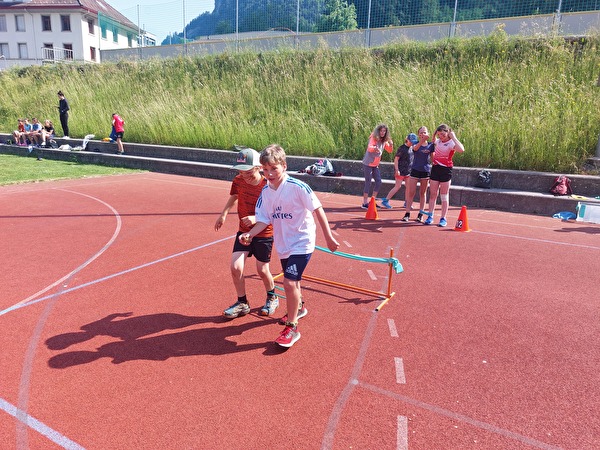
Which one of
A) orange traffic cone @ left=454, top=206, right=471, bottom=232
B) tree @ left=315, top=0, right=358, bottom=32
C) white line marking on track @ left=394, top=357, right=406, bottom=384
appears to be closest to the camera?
white line marking on track @ left=394, top=357, right=406, bottom=384

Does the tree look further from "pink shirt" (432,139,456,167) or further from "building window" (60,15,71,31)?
"building window" (60,15,71,31)

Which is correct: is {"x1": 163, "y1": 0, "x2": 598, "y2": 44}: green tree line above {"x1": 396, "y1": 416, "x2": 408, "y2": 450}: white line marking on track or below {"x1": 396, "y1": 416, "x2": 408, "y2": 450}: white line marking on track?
above

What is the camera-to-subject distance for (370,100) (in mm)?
15297

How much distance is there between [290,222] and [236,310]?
1.35 m

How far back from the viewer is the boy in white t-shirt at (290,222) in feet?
12.3

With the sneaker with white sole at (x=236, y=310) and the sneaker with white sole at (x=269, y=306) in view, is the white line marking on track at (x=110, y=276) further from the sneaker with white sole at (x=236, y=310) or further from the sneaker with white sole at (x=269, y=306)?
the sneaker with white sole at (x=269, y=306)

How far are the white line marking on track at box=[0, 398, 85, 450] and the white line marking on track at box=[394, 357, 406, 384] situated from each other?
2413mm

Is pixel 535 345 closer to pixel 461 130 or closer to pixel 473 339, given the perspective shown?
pixel 473 339

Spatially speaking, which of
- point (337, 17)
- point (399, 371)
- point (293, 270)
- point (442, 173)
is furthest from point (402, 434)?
point (337, 17)

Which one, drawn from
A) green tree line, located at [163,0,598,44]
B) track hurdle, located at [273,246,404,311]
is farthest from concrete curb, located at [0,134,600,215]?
green tree line, located at [163,0,598,44]

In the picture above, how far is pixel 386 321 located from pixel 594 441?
81.0 inches

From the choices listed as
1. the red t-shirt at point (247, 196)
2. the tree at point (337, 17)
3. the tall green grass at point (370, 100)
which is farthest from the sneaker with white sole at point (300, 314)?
the tree at point (337, 17)

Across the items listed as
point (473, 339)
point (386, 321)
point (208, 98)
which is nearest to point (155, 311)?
point (386, 321)

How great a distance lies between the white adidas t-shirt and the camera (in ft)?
12.4
